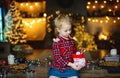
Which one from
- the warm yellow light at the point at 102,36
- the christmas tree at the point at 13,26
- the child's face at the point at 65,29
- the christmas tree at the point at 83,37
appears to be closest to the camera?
the child's face at the point at 65,29

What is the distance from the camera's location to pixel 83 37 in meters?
8.22

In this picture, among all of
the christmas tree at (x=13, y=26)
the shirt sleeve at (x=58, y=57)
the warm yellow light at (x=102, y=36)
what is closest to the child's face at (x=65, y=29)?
the shirt sleeve at (x=58, y=57)

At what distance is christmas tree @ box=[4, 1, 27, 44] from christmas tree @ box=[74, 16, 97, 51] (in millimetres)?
1284

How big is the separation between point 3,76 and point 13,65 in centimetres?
26

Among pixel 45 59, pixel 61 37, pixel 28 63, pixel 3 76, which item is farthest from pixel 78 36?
pixel 61 37

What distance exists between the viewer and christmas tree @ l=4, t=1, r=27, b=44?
8.02m

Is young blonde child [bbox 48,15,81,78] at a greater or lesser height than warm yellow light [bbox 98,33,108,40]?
lesser

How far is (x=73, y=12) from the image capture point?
838cm

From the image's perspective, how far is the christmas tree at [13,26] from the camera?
8.02m

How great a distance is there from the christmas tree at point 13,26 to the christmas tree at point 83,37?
1284mm

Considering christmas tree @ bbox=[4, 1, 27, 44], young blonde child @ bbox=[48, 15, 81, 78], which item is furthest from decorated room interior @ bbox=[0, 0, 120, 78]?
young blonde child @ bbox=[48, 15, 81, 78]

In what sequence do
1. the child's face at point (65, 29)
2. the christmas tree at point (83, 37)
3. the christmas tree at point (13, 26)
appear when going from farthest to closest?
the christmas tree at point (83, 37)
the christmas tree at point (13, 26)
the child's face at point (65, 29)

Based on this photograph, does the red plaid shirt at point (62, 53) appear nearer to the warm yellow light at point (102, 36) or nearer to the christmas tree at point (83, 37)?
the christmas tree at point (83, 37)

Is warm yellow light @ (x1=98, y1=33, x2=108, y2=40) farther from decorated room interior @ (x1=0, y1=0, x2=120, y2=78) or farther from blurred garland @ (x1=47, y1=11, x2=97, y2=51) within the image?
blurred garland @ (x1=47, y1=11, x2=97, y2=51)
